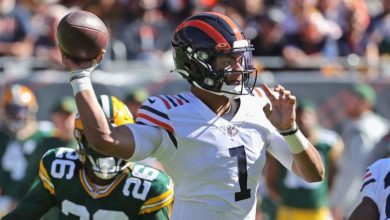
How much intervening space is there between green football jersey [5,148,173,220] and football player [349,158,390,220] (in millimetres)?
986

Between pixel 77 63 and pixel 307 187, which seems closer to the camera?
pixel 77 63

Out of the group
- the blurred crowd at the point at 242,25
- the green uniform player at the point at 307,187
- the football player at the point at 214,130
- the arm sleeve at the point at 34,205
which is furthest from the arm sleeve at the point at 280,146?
A: the blurred crowd at the point at 242,25

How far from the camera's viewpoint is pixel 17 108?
9047 millimetres

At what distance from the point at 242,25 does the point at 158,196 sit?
20.2 feet

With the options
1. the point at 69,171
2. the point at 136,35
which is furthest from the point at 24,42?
the point at 69,171

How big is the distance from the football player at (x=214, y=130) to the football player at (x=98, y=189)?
473 millimetres

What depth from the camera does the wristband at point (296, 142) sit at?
411 centimetres

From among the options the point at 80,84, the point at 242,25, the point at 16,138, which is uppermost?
the point at 80,84

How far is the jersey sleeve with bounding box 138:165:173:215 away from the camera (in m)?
4.57

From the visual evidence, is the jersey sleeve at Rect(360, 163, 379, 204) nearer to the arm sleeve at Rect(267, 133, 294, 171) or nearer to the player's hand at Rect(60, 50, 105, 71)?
the arm sleeve at Rect(267, 133, 294, 171)

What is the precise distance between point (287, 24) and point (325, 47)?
17.8 inches

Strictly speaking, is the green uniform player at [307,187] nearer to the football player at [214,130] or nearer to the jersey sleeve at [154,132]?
the football player at [214,130]

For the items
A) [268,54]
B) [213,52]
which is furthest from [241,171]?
[268,54]

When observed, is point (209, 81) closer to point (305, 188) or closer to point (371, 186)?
point (371, 186)
